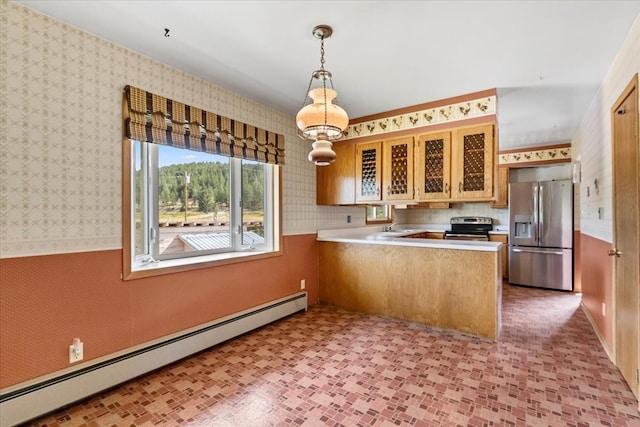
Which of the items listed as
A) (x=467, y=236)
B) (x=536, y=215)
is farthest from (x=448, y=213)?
(x=536, y=215)

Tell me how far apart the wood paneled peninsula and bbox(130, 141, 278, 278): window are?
973mm

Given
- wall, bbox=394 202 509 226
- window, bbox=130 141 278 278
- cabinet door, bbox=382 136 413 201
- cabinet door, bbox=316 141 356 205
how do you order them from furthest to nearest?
1. wall, bbox=394 202 509 226
2. cabinet door, bbox=316 141 356 205
3. cabinet door, bbox=382 136 413 201
4. window, bbox=130 141 278 278

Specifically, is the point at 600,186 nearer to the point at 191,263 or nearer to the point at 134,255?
the point at 191,263

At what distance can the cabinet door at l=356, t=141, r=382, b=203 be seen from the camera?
3.84 m

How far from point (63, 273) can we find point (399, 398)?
7.67 feet

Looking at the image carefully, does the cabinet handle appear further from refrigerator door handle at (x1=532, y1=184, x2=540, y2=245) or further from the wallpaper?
the wallpaper

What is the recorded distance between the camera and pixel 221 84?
294 centimetres

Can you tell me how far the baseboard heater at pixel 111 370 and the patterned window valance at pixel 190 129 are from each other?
1616mm

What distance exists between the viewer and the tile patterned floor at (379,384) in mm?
1866

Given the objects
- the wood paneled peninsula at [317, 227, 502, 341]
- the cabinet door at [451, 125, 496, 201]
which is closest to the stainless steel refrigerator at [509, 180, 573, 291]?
the wood paneled peninsula at [317, 227, 502, 341]

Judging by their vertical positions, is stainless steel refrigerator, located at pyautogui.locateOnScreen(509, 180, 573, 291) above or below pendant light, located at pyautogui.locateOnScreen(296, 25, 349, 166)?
below

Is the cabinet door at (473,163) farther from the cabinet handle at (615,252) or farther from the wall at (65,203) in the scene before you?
the wall at (65,203)

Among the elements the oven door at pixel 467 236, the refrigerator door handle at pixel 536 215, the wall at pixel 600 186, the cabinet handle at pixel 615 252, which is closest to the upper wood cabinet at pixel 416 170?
the wall at pixel 600 186

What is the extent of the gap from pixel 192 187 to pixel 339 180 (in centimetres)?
190
